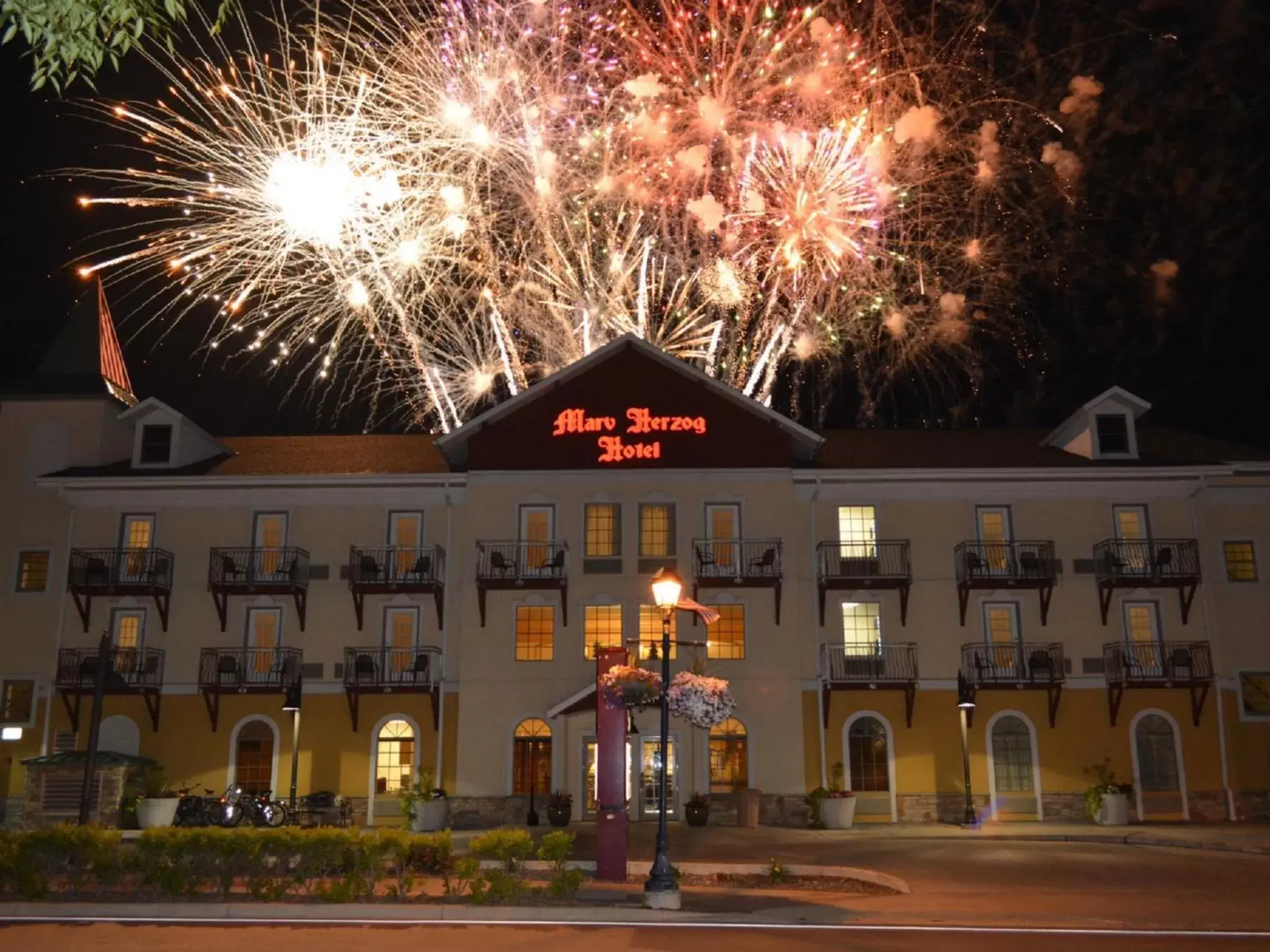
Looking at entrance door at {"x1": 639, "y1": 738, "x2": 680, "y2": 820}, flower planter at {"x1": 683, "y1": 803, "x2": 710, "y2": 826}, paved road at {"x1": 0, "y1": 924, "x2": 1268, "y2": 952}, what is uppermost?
entrance door at {"x1": 639, "y1": 738, "x2": 680, "y2": 820}

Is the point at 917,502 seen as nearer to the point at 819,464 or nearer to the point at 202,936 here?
the point at 819,464

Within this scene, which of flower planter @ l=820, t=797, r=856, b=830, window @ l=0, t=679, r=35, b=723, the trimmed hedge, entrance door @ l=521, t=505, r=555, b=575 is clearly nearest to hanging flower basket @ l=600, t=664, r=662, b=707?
the trimmed hedge

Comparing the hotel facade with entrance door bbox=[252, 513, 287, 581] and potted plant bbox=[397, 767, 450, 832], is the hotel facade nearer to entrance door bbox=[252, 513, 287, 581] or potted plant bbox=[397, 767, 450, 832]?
entrance door bbox=[252, 513, 287, 581]

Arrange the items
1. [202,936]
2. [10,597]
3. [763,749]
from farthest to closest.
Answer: [10,597] < [763,749] < [202,936]

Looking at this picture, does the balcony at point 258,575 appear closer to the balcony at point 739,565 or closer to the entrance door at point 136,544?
the entrance door at point 136,544

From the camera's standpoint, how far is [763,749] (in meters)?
32.4

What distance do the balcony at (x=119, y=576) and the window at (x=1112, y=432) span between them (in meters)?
27.1

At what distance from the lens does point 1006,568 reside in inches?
1318

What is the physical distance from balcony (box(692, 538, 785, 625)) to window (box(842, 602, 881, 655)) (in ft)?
6.61

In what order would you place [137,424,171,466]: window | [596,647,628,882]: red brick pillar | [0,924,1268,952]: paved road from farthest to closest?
1. [137,424,171,466]: window
2. [596,647,628,882]: red brick pillar
3. [0,924,1268,952]: paved road

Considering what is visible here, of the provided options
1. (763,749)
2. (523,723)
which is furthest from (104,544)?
(763,749)

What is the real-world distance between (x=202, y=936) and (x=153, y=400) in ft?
82.1

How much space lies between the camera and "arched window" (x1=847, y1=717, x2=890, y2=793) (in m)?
32.8

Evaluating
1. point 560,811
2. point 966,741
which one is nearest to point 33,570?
point 560,811
